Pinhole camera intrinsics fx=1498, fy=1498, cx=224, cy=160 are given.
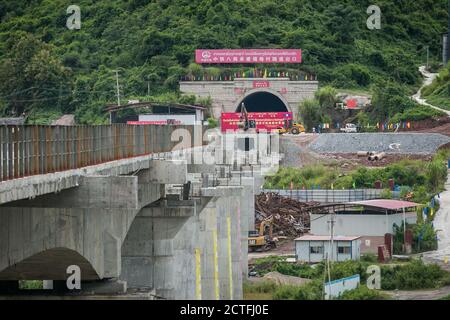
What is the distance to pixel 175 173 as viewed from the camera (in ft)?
120

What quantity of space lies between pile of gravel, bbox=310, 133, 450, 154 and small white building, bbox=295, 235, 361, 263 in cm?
2997

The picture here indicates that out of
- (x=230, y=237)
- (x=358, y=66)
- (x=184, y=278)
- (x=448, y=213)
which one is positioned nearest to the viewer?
(x=184, y=278)

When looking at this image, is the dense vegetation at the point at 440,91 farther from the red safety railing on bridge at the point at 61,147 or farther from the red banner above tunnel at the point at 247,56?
the red safety railing on bridge at the point at 61,147

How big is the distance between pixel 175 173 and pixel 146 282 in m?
4.79

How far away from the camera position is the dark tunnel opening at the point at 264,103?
109750mm

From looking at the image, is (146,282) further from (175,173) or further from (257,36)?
(257,36)

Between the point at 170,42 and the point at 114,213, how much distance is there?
82543mm

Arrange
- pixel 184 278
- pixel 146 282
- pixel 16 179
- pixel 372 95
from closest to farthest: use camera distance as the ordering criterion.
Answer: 1. pixel 16 179
2. pixel 146 282
3. pixel 184 278
4. pixel 372 95

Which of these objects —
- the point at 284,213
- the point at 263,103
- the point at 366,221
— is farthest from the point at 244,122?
the point at 366,221

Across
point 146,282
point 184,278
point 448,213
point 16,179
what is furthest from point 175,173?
point 448,213

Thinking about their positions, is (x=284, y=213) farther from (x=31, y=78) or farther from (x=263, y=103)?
(x=263, y=103)

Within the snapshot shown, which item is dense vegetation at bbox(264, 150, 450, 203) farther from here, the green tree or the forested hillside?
the green tree

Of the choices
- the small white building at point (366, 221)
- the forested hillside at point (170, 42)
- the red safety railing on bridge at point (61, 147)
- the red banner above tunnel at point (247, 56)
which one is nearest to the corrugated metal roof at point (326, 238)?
the small white building at point (366, 221)

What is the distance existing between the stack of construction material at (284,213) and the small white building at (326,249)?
7.39 meters
